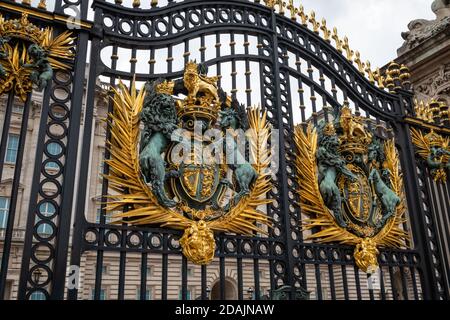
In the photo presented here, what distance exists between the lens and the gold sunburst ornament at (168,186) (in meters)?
4.39

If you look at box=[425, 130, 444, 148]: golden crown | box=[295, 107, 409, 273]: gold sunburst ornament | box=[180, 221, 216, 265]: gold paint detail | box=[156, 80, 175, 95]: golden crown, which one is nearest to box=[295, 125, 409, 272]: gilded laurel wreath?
box=[295, 107, 409, 273]: gold sunburst ornament

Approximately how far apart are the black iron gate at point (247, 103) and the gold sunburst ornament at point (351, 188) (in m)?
0.17

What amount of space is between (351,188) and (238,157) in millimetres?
1747

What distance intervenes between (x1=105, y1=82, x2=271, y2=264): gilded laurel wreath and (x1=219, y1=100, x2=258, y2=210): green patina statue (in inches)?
7.1

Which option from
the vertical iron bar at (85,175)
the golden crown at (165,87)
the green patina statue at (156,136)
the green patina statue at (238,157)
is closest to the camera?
the vertical iron bar at (85,175)

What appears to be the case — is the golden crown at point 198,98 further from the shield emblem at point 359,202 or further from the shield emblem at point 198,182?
the shield emblem at point 359,202

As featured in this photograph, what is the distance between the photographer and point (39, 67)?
4.29 meters

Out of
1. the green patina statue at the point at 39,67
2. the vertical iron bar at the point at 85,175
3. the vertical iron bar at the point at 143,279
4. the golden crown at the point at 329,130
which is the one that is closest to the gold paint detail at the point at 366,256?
the golden crown at the point at 329,130

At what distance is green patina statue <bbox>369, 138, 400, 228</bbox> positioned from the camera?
19.6 feet

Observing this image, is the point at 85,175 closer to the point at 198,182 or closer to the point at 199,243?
the point at 198,182

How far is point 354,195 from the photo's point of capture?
19.0 ft

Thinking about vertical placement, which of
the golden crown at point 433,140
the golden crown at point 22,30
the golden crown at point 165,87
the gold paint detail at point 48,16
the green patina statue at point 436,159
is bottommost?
the green patina statue at point 436,159

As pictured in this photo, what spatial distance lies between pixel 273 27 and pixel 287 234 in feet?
9.18

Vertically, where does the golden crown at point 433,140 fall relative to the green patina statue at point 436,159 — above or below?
above
